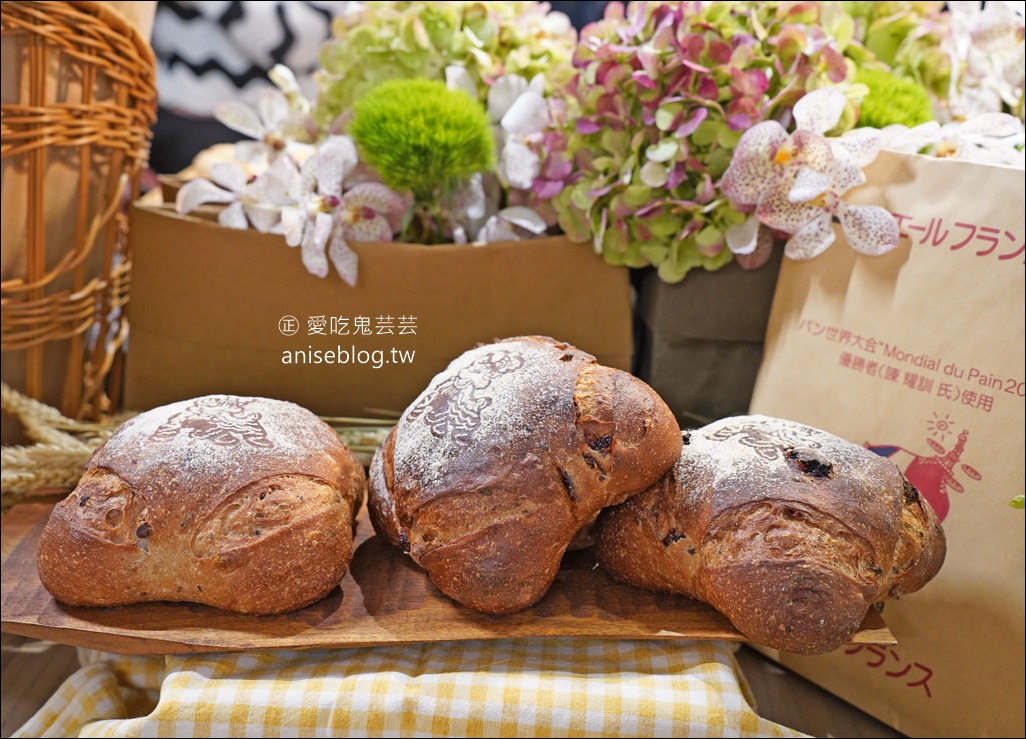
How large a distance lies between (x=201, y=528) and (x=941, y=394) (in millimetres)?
803

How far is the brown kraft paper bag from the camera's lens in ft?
2.89

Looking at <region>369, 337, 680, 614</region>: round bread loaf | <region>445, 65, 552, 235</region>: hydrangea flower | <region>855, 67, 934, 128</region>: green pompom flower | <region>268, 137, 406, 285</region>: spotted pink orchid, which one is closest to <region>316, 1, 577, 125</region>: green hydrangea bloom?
<region>445, 65, 552, 235</region>: hydrangea flower

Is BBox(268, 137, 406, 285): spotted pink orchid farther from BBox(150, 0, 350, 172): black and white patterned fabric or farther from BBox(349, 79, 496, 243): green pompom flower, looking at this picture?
BBox(150, 0, 350, 172): black and white patterned fabric

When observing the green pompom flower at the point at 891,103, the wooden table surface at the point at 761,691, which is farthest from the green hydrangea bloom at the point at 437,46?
the wooden table surface at the point at 761,691

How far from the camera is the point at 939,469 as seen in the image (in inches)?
36.7

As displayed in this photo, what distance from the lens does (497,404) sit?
2.54 feet

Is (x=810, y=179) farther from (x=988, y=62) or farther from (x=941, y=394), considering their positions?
(x=988, y=62)

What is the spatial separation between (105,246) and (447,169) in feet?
1.79

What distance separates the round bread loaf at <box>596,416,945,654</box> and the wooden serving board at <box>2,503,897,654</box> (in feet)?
0.09

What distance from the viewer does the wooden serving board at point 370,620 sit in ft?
A: 2.52

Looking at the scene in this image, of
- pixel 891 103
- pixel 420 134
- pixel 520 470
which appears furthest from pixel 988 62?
pixel 520 470

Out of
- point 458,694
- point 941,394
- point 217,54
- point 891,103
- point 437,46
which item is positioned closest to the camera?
point 458,694

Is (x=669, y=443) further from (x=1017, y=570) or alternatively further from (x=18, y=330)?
(x=18, y=330)

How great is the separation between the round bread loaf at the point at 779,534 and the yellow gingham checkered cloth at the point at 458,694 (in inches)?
3.1
